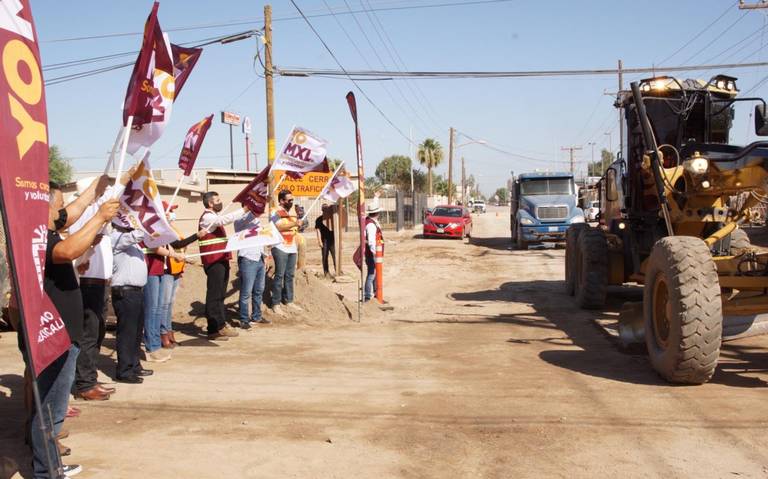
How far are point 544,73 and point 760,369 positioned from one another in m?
18.0

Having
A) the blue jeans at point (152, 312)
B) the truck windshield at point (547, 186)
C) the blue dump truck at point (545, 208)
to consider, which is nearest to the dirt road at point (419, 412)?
the blue jeans at point (152, 312)

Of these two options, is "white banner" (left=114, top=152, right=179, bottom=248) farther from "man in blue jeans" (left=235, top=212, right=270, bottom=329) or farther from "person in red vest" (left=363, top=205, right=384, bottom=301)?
"person in red vest" (left=363, top=205, right=384, bottom=301)

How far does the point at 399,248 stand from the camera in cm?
2819

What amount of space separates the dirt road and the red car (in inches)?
881

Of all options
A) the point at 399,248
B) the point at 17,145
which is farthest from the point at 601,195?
the point at 399,248

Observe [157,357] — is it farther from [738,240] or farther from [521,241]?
[521,241]

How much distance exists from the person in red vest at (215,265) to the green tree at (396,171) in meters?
68.7

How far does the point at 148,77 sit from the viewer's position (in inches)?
217

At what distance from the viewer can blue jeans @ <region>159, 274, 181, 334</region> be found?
8352 mm

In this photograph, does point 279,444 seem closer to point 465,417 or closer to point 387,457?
point 387,457

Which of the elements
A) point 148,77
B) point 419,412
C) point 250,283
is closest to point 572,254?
point 250,283

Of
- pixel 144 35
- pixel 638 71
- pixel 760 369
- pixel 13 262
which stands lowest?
pixel 760 369

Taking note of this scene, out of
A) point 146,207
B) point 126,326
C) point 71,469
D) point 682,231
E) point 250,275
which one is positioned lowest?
point 71,469

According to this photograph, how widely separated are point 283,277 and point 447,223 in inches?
868
